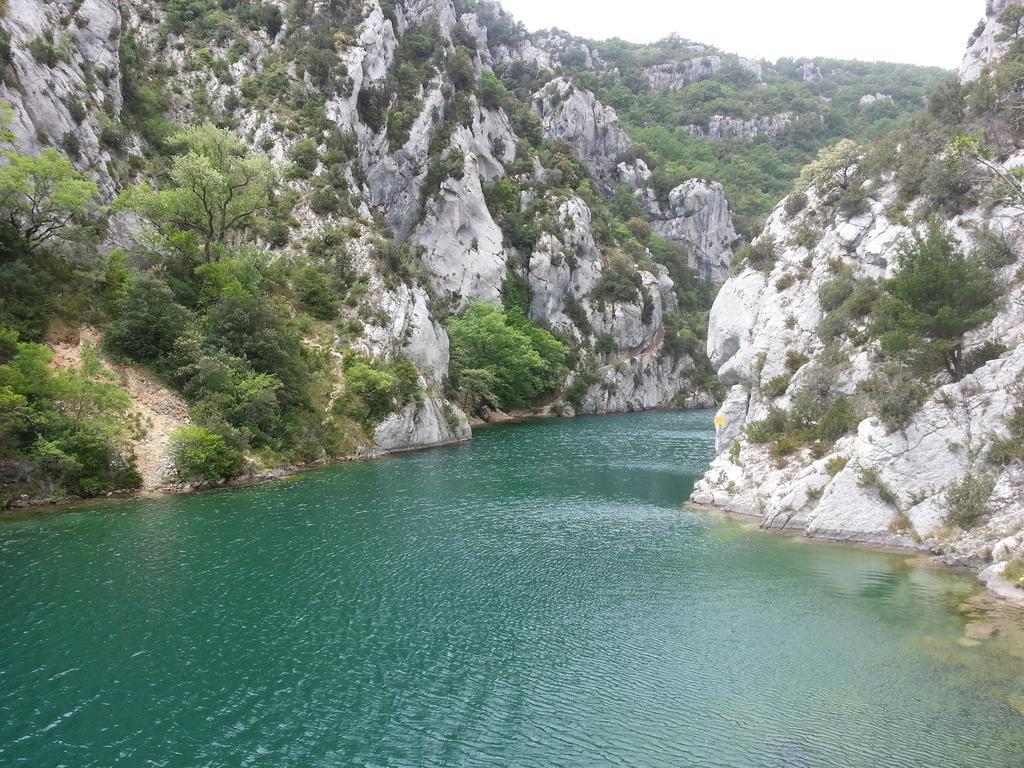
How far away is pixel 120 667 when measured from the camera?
44.8ft

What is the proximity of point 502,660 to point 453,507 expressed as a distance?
15.4 metres

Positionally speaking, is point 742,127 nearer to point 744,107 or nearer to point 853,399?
point 744,107

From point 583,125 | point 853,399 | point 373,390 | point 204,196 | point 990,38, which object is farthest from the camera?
point 583,125

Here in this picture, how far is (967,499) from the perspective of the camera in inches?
826


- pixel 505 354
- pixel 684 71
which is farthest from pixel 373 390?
pixel 684 71

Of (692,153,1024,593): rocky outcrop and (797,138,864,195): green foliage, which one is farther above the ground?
(797,138,864,195): green foliage

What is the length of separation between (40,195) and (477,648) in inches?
1477

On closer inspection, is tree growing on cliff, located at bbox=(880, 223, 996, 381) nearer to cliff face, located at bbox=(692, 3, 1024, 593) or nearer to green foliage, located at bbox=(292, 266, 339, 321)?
cliff face, located at bbox=(692, 3, 1024, 593)

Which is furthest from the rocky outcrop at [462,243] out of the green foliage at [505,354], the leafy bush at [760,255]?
the leafy bush at [760,255]

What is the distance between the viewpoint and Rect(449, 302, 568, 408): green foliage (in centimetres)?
6794

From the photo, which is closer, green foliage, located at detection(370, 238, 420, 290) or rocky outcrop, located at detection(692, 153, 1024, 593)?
rocky outcrop, located at detection(692, 153, 1024, 593)

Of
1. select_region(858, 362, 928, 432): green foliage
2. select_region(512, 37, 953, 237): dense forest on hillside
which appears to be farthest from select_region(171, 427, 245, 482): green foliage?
select_region(512, 37, 953, 237): dense forest on hillside

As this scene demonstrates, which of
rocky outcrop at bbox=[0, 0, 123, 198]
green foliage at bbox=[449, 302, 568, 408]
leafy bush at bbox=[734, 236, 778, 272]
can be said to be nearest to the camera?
leafy bush at bbox=[734, 236, 778, 272]

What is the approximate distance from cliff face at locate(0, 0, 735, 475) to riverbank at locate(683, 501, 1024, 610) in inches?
1042
